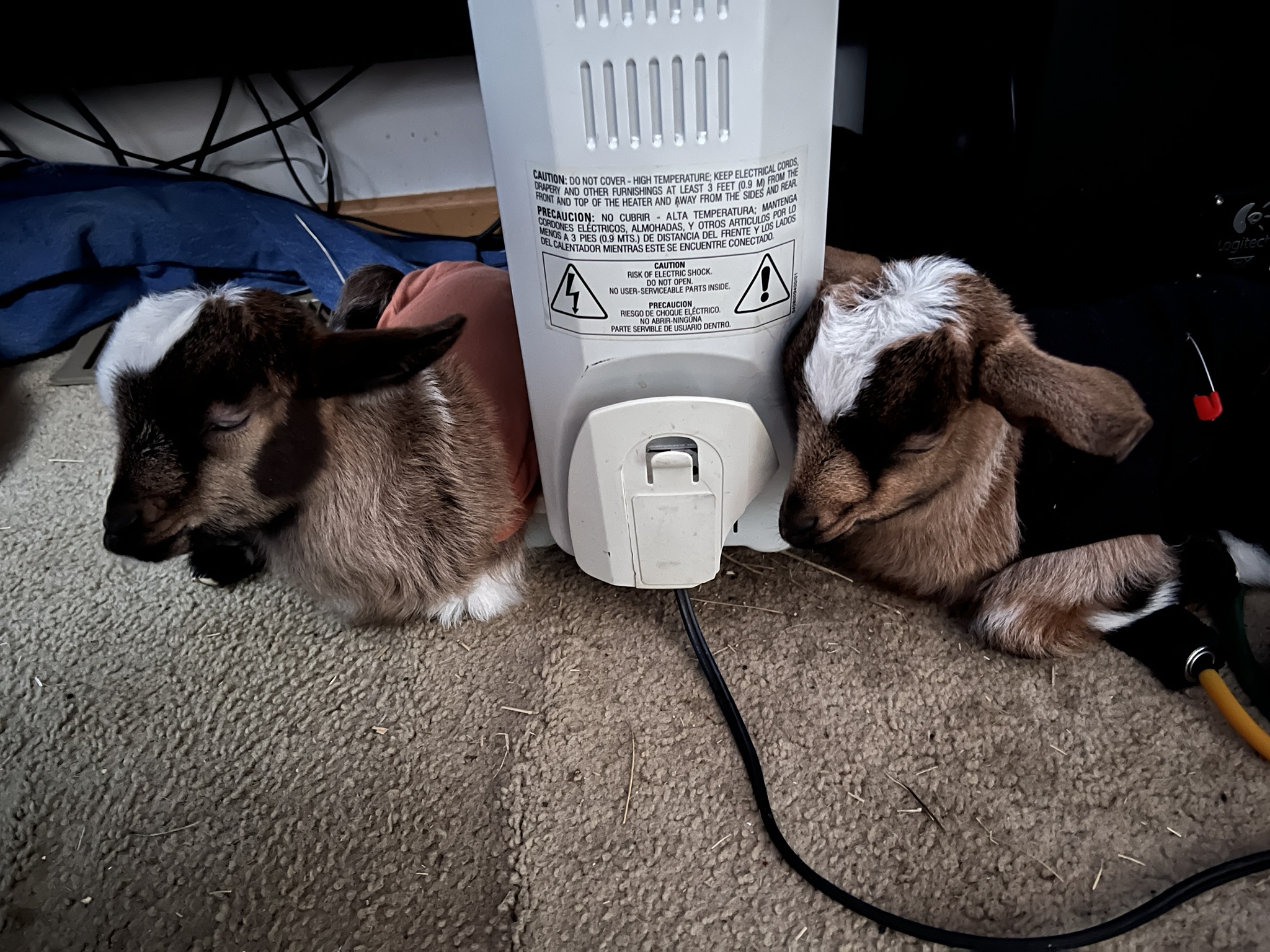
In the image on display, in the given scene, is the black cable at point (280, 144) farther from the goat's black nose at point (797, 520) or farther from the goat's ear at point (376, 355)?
the goat's black nose at point (797, 520)

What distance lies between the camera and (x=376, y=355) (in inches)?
31.2

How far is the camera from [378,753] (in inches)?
37.8

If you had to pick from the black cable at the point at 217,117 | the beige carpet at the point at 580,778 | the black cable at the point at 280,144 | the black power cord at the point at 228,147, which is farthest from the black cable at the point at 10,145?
the beige carpet at the point at 580,778

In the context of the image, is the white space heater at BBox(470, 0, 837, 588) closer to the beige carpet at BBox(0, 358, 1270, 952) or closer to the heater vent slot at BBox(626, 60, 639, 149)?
the heater vent slot at BBox(626, 60, 639, 149)

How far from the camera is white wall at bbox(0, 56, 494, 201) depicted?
180 centimetres

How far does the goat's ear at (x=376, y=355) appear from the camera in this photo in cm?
77

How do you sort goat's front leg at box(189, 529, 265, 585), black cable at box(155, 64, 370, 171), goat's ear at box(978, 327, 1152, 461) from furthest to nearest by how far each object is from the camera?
black cable at box(155, 64, 370, 171)
goat's front leg at box(189, 529, 265, 585)
goat's ear at box(978, 327, 1152, 461)

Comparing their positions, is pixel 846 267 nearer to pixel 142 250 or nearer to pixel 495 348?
pixel 495 348

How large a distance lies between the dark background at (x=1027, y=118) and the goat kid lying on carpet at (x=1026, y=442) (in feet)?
1.26

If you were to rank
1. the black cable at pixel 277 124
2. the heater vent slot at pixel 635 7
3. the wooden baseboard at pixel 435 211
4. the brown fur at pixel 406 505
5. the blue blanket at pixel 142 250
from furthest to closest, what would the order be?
the wooden baseboard at pixel 435 211 → the black cable at pixel 277 124 → the blue blanket at pixel 142 250 → the brown fur at pixel 406 505 → the heater vent slot at pixel 635 7

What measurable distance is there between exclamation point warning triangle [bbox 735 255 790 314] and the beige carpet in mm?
472

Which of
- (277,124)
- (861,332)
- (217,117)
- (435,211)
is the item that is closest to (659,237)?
(861,332)

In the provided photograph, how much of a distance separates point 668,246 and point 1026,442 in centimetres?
50

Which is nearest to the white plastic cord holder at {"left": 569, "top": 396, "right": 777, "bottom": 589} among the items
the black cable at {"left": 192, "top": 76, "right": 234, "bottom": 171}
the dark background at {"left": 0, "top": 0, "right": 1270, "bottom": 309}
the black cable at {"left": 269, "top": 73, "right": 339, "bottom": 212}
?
the dark background at {"left": 0, "top": 0, "right": 1270, "bottom": 309}
